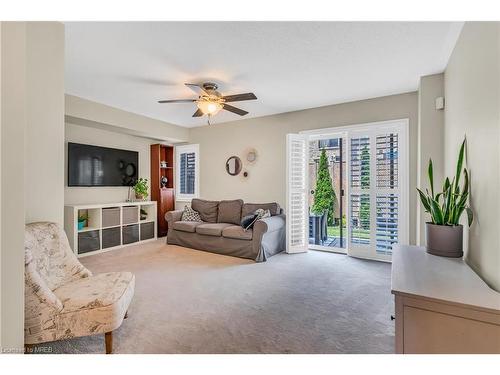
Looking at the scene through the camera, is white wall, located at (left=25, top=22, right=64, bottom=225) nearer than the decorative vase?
No

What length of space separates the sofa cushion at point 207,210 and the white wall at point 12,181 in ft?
12.3

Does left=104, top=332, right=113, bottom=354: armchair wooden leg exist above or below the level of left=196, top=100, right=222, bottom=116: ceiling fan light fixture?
below

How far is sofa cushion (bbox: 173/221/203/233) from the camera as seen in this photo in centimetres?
449

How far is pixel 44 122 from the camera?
2.02 meters

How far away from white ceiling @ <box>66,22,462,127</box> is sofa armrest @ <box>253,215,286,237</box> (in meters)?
1.91

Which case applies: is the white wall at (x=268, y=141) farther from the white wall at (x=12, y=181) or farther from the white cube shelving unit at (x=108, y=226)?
the white wall at (x=12, y=181)

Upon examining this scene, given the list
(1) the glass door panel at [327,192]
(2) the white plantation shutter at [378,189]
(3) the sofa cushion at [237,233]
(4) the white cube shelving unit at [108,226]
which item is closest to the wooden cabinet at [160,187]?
(4) the white cube shelving unit at [108,226]

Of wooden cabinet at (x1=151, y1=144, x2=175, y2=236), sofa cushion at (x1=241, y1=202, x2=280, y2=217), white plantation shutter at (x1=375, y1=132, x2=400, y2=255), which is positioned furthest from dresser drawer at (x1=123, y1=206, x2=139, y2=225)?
white plantation shutter at (x1=375, y1=132, x2=400, y2=255)

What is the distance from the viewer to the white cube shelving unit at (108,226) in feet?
12.8

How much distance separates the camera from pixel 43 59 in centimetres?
200

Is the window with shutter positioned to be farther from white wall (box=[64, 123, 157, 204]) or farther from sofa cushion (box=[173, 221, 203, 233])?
sofa cushion (box=[173, 221, 203, 233])

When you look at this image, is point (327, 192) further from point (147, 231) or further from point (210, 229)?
point (147, 231)

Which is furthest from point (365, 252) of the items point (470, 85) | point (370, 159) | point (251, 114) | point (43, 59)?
point (43, 59)

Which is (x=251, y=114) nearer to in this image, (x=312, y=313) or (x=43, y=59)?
(x=43, y=59)
